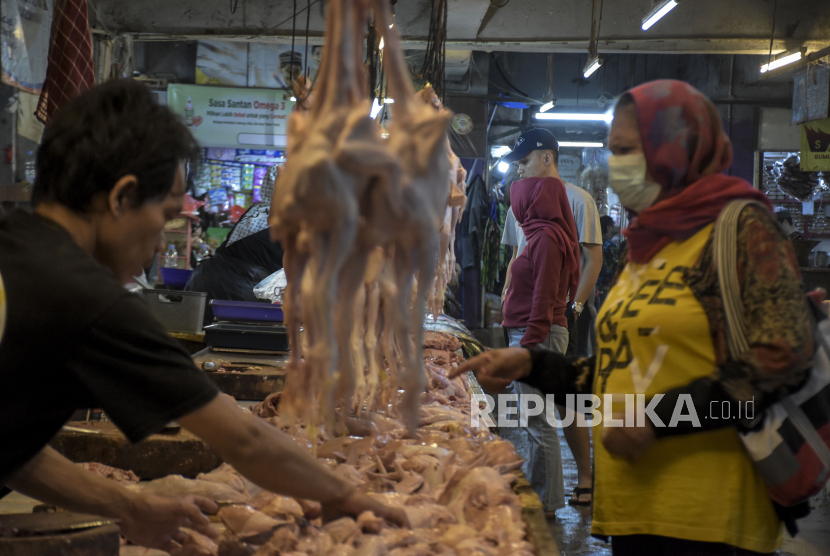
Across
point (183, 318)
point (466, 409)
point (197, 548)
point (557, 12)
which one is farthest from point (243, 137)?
point (197, 548)

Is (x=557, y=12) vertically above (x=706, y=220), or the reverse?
(x=557, y=12)

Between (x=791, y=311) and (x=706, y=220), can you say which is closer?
(x=791, y=311)

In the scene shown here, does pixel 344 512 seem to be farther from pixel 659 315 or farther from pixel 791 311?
pixel 791 311

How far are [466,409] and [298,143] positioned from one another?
221 cm

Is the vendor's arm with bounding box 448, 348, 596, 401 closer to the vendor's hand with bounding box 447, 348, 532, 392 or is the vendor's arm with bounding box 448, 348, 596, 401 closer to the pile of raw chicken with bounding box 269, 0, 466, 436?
the vendor's hand with bounding box 447, 348, 532, 392

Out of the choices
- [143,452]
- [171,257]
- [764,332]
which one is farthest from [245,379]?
[171,257]

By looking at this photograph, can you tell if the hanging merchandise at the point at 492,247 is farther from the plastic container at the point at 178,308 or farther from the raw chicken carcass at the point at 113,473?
the raw chicken carcass at the point at 113,473

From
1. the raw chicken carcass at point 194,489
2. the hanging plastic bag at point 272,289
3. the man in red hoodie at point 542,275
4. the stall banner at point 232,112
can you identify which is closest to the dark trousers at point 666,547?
the raw chicken carcass at point 194,489

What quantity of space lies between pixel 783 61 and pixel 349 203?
8.77 m

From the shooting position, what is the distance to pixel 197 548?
187cm

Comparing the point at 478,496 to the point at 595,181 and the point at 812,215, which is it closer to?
the point at 595,181

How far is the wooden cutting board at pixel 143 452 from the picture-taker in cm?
256

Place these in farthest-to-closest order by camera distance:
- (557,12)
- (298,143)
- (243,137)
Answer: (243,137) < (557,12) < (298,143)

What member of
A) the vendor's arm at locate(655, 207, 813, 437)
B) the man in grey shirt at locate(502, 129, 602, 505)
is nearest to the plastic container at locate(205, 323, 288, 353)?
the man in grey shirt at locate(502, 129, 602, 505)
